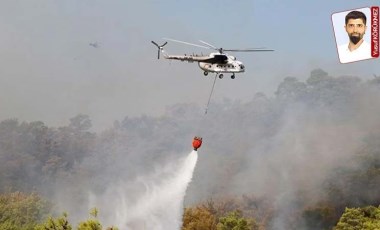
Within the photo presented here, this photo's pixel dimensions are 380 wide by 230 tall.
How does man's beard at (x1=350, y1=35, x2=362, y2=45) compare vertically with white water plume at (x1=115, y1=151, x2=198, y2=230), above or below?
above

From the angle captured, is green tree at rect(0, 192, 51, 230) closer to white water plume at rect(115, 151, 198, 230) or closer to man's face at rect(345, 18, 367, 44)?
white water plume at rect(115, 151, 198, 230)

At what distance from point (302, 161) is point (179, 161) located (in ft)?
183

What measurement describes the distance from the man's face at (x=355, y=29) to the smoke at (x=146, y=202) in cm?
5103

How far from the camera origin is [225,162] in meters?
140

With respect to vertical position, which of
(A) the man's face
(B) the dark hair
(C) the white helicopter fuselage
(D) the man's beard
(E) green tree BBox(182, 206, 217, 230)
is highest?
(C) the white helicopter fuselage

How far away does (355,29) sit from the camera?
19.7 metres

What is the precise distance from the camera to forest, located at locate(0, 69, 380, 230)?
90.2 meters

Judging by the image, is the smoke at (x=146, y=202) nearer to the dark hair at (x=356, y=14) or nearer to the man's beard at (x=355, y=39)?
the man's beard at (x=355, y=39)

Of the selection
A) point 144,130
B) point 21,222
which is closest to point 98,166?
point 144,130

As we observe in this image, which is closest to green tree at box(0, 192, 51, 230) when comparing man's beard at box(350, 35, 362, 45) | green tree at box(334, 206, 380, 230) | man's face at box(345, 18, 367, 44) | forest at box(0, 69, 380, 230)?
forest at box(0, 69, 380, 230)

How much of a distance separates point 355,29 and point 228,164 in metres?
120

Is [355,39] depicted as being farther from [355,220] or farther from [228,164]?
[228,164]

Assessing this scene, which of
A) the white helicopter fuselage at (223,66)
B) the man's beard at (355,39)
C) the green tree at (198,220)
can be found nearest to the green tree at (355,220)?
the green tree at (198,220)

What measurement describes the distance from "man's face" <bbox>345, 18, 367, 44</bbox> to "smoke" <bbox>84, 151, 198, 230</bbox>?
5103cm
